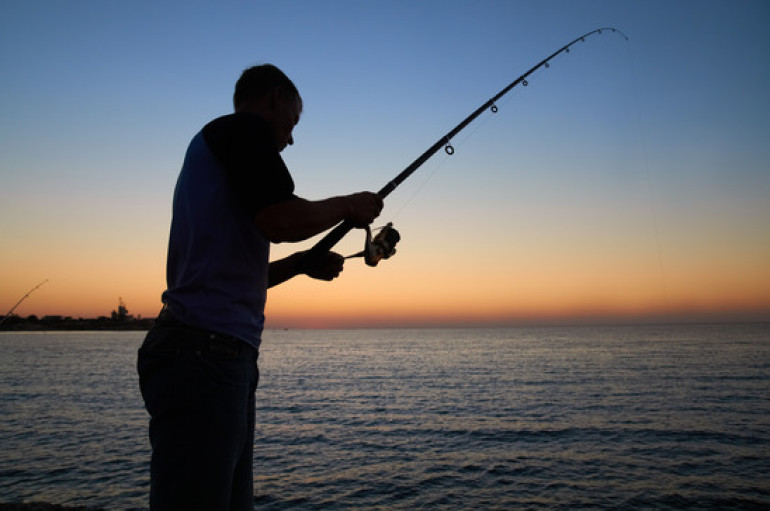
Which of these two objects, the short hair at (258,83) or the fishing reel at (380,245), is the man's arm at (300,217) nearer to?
the short hair at (258,83)

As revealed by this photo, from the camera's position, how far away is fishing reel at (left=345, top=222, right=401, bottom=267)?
111 inches

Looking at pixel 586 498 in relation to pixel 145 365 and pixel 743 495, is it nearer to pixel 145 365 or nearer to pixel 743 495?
pixel 743 495

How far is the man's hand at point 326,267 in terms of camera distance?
9.22 feet

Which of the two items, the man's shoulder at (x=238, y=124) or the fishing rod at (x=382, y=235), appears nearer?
the man's shoulder at (x=238, y=124)

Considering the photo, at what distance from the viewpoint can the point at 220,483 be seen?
1699 mm

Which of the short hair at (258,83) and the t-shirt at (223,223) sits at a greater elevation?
the short hair at (258,83)

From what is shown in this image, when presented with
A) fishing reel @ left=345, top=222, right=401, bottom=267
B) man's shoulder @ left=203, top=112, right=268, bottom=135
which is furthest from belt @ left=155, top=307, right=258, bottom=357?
fishing reel @ left=345, top=222, right=401, bottom=267

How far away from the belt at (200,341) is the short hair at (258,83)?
1.00 metres

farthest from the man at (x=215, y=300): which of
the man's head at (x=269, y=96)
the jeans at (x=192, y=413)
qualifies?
the man's head at (x=269, y=96)

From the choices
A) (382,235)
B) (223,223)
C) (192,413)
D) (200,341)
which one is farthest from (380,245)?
(192,413)

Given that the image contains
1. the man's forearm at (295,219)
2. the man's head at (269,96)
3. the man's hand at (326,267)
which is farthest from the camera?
the man's hand at (326,267)

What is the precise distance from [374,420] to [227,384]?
1867cm

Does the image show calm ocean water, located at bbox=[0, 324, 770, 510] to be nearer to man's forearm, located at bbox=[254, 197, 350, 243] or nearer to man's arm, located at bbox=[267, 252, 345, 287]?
man's arm, located at bbox=[267, 252, 345, 287]

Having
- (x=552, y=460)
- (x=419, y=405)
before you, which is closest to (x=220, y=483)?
(x=552, y=460)
